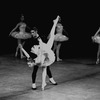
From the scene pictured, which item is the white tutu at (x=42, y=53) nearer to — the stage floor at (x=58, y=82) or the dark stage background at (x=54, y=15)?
the stage floor at (x=58, y=82)

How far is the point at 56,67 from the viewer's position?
11.2 meters

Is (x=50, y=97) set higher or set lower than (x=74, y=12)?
lower

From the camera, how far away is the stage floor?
7.88 m

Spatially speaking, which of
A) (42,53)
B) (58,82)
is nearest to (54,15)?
(58,82)

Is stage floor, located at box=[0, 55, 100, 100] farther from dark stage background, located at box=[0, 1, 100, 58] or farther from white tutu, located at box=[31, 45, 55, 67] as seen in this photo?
dark stage background, located at box=[0, 1, 100, 58]

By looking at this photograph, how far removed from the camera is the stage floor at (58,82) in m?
7.88

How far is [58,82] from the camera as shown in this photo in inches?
362

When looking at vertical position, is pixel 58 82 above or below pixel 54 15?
below

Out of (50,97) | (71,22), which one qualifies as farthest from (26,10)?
(50,97)

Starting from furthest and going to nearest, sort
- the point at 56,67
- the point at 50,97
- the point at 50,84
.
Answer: the point at 56,67 < the point at 50,84 < the point at 50,97

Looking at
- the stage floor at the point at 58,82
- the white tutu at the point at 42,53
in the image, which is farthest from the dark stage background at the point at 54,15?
the white tutu at the point at 42,53

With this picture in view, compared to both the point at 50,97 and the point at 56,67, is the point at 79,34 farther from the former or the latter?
the point at 50,97

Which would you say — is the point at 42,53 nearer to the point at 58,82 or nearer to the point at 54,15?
the point at 58,82

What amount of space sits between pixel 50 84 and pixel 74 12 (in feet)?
26.4
